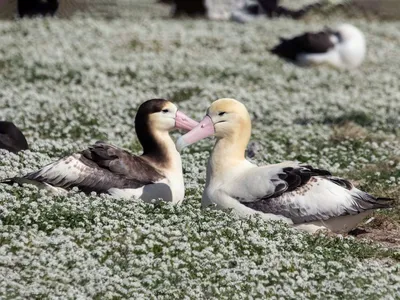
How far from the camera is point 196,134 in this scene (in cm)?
1216

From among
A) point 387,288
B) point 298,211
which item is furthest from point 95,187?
point 387,288

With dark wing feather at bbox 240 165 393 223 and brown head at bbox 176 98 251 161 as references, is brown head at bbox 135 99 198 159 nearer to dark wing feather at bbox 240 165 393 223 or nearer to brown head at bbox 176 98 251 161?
brown head at bbox 176 98 251 161

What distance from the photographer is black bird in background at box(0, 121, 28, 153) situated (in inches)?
568

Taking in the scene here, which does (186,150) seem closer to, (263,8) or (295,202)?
(295,202)

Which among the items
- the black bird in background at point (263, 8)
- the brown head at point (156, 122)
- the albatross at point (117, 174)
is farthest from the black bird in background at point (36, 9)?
the albatross at point (117, 174)

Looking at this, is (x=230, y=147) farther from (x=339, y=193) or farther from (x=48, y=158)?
(x=48, y=158)

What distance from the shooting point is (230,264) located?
386 inches

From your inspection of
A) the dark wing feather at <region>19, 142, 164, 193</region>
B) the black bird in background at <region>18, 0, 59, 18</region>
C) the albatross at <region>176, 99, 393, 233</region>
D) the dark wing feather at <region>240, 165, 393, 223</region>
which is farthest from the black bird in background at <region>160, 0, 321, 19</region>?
the dark wing feather at <region>240, 165, 393, 223</region>

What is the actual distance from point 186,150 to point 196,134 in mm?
4515

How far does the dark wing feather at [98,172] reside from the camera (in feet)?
38.8

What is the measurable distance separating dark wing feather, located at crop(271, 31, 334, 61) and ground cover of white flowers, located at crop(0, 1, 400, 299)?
41cm

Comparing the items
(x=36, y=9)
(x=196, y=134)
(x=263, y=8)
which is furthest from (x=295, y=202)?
(x=263, y=8)

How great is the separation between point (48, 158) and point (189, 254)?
5.23 metres

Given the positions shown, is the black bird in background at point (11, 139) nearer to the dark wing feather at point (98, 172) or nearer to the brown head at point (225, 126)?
the dark wing feather at point (98, 172)
